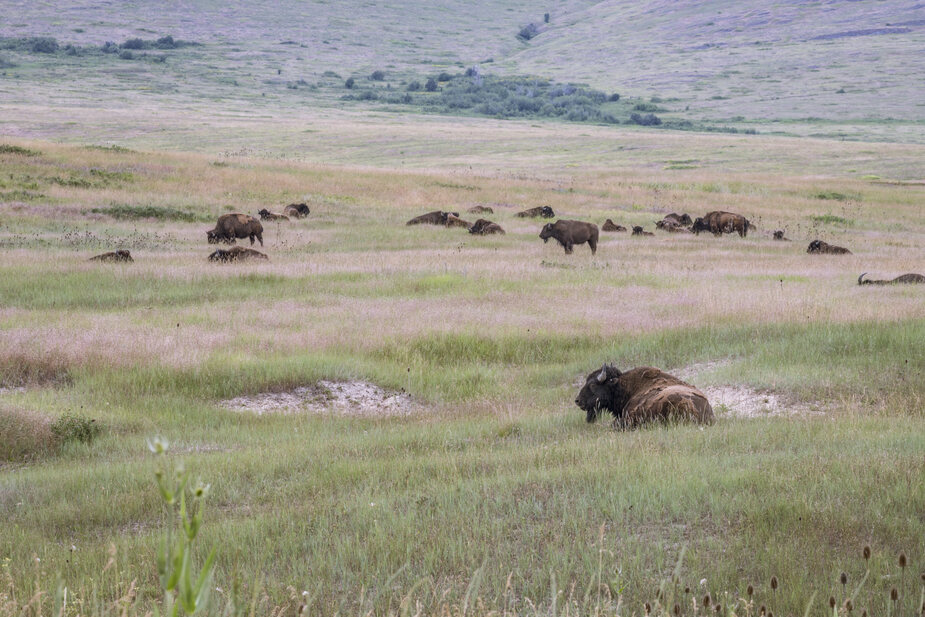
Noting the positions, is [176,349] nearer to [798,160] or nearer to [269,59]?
[798,160]

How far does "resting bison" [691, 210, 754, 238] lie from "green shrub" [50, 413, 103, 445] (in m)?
27.6

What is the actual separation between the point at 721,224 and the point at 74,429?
2844 cm

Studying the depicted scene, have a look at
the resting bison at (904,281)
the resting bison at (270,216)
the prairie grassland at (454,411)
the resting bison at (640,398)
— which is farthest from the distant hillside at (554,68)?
the resting bison at (640,398)

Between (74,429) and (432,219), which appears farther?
(432,219)

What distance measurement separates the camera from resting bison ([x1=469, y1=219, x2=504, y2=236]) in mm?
31406

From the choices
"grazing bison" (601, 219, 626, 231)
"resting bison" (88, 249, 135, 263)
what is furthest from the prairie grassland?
"grazing bison" (601, 219, 626, 231)

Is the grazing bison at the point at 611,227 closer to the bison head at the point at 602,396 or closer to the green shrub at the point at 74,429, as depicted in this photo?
the bison head at the point at 602,396

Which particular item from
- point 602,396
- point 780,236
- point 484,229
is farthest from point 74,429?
point 780,236

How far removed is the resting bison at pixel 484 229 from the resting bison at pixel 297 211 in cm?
722

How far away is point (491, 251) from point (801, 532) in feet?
72.1

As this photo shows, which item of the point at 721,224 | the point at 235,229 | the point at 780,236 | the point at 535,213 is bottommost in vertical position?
the point at 235,229

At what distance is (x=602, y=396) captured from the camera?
1062cm

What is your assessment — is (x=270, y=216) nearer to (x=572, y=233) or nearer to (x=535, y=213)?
(x=535, y=213)

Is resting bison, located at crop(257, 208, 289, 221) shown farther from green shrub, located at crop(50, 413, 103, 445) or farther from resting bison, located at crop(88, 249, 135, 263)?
green shrub, located at crop(50, 413, 103, 445)
